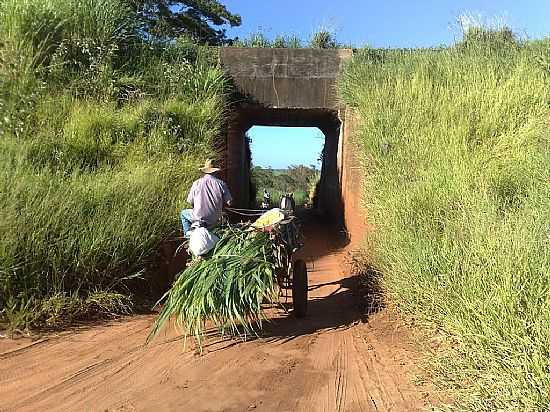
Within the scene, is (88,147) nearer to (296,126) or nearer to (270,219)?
(270,219)

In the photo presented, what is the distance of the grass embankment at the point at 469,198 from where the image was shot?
3873mm

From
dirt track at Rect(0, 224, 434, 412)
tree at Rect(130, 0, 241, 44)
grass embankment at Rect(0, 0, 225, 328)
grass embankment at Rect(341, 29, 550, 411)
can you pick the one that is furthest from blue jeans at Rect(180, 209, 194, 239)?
tree at Rect(130, 0, 241, 44)

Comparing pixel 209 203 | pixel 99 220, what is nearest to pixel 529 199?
pixel 209 203

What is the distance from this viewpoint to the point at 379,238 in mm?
7090

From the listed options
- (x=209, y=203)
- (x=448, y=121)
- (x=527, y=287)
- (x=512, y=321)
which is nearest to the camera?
(x=512, y=321)

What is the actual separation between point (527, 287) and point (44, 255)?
5.24 meters

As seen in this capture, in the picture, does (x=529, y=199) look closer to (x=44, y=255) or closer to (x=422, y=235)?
(x=422, y=235)

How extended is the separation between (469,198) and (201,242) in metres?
3.09

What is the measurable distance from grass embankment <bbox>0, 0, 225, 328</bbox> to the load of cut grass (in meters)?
1.42

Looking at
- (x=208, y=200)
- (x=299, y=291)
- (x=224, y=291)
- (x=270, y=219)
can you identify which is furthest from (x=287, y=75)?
(x=224, y=291)

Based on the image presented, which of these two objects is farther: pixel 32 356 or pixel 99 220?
pixel 99 220

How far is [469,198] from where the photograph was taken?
6086 millimetres

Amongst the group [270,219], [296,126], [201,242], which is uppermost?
[296,126]

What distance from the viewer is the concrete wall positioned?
12.4 m
